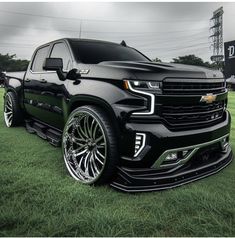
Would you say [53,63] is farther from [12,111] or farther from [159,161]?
[12,111]

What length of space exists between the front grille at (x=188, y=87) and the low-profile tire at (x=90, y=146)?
0.74 metres

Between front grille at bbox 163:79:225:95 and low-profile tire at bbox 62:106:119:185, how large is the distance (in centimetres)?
74

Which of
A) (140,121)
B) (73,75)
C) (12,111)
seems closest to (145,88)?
(140,121)

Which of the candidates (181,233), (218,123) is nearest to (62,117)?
(218,123)

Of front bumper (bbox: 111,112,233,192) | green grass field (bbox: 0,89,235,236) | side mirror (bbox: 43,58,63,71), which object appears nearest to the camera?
green grass field (bbox: 0,89,235,236)

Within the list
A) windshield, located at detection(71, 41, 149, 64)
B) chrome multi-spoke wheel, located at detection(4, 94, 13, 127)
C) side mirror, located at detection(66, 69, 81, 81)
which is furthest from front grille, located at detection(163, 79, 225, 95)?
chrome multi-spoke wheel, located at detection(4, 94, 13, 127)

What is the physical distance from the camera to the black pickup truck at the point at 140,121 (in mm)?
3230

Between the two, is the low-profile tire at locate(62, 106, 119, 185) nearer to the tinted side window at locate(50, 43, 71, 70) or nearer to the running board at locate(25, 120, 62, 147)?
→ the running board at locate(25, 120, 62, 147)

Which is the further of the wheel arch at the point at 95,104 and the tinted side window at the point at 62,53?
the tinted side window at the point at 62,53

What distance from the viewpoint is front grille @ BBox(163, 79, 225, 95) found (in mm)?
3303

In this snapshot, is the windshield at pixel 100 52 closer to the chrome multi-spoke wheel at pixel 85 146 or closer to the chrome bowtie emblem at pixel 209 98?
the chrome multi-spoke wheel at pixel 85 146

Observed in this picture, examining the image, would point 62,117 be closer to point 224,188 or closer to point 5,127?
point 224,188

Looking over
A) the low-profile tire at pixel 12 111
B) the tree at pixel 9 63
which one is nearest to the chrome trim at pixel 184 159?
the low-profile tire at pixel 12 111

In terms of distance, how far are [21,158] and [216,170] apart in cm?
266
